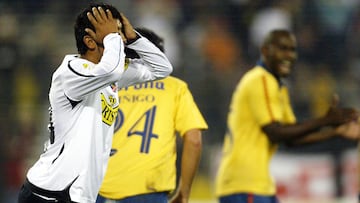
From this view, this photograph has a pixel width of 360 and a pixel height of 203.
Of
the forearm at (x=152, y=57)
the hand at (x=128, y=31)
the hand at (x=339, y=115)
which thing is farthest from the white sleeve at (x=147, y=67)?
the hand at (x=339, y=115)

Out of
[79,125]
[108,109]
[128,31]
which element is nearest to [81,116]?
[79,125]

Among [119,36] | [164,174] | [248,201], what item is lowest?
[248,201]

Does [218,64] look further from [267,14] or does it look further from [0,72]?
[0,72]

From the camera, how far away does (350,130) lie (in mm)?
7840

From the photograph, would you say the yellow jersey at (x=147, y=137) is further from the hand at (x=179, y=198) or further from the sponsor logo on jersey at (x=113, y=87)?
the sponsor logo on jersey at (x=113, y=87)

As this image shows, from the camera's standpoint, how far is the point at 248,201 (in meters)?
7.71

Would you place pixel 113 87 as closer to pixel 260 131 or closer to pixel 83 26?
pixel 83 26

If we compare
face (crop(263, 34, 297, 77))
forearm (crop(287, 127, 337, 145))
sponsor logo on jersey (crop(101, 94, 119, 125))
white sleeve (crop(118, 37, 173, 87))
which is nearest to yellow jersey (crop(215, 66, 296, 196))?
face (crop(263, 34, 297, 77))

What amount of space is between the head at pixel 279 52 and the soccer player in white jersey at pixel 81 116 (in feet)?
9.55

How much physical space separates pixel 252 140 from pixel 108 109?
2.57m

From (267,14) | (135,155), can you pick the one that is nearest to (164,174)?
(135,155)

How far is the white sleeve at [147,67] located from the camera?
5.89 meters

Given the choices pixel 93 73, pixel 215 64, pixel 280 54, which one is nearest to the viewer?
pixel 93 73

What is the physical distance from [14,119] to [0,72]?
0.61 meters
